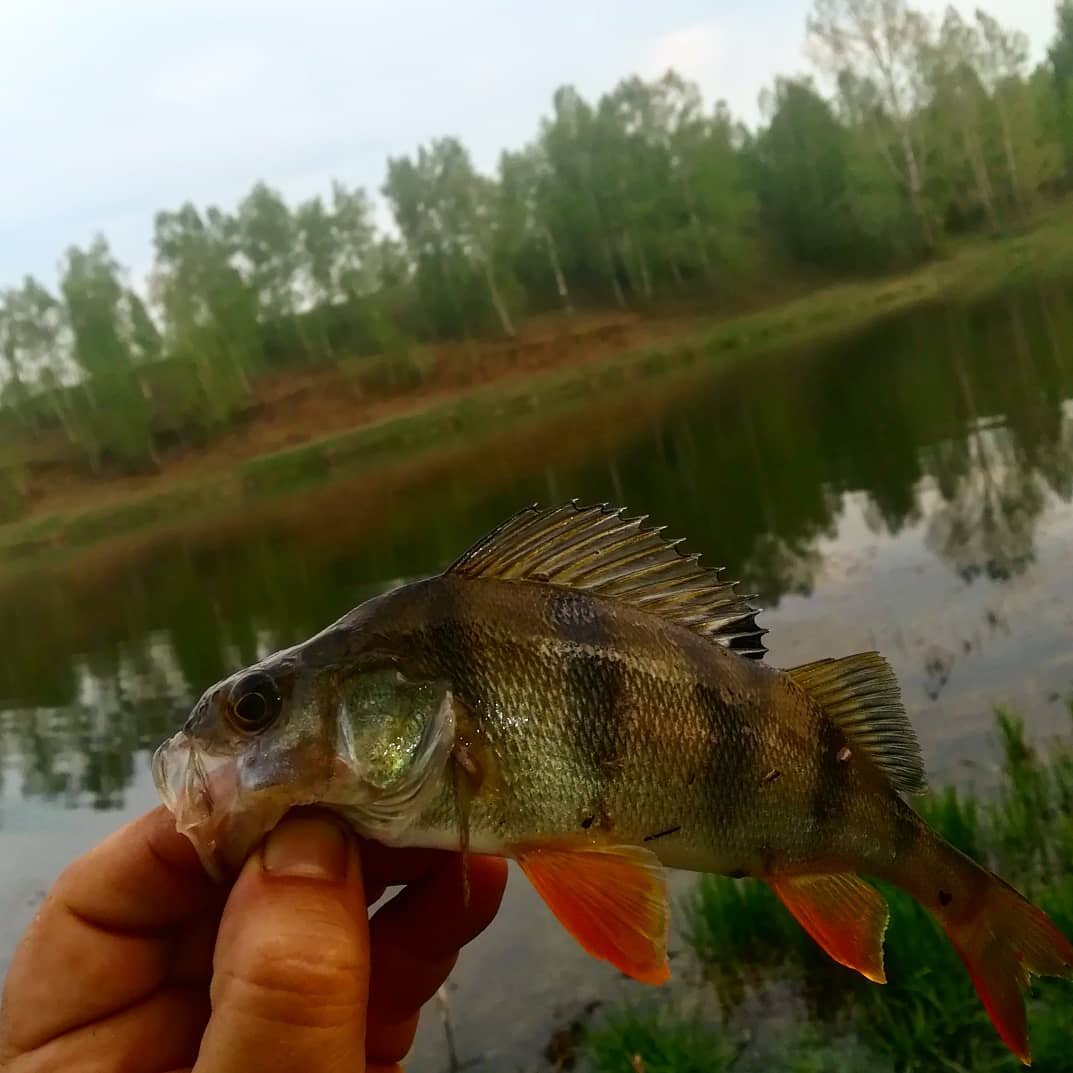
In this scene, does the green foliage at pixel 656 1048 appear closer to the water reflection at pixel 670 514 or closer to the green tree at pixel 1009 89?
the water reflection at pixel 670 514

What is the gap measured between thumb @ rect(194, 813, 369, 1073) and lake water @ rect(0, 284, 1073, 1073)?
3.77 m

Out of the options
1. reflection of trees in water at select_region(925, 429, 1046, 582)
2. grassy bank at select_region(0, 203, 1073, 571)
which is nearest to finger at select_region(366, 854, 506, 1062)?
reflection of trees in water at select_region(925, 429, 1046, 582)

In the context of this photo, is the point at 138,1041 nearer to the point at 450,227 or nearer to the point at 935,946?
the point at 935,946

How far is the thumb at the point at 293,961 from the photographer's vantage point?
1.81 metres

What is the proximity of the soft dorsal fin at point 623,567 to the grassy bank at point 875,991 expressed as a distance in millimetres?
2781

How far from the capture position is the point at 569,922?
2.00m

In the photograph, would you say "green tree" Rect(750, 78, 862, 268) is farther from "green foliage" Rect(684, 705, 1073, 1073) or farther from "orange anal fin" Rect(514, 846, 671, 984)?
"orange anal fin" Rect(514, 846, 671, 984)

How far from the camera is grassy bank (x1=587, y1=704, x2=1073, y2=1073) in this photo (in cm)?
420

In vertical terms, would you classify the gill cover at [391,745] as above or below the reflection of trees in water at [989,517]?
above

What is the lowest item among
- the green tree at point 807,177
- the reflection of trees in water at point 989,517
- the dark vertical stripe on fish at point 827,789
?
the reflection of trees in water at point 989,517

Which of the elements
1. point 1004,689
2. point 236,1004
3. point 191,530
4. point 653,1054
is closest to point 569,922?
point 236,1004

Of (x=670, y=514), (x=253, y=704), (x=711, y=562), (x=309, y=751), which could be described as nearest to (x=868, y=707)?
(x=309, y=751)

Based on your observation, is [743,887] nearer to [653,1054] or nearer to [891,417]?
[653,1054]

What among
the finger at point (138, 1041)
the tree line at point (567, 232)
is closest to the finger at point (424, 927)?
the finger at point (138, 1041)
